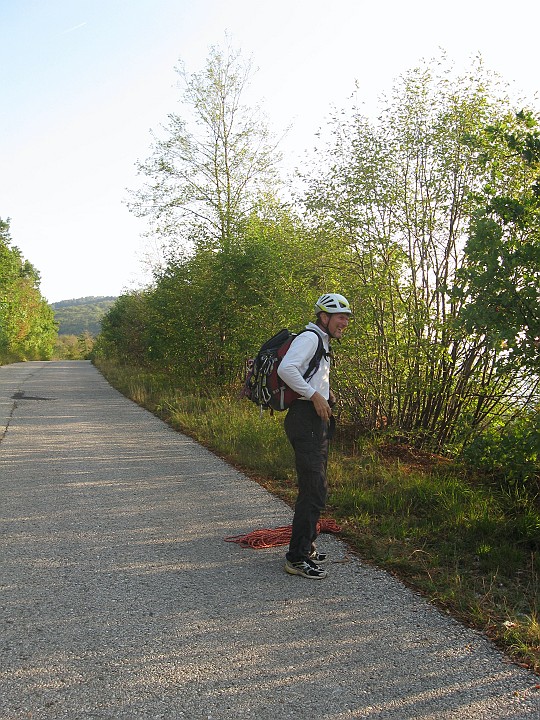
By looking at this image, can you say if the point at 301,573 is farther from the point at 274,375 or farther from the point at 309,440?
the point at 274,375

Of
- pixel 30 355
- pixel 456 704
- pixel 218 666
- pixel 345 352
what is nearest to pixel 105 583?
pixel 218 666

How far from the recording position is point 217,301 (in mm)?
14930

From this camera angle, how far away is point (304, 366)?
4758 millimetres

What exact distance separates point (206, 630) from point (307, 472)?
141cm

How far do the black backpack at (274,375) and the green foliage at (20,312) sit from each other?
3330cm

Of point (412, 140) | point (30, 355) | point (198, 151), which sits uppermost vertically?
point (198, 151)

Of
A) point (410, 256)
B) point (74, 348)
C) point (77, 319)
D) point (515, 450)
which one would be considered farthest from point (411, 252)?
point (77, 319)

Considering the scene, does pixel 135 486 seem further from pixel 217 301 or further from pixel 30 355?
pixel 30 355

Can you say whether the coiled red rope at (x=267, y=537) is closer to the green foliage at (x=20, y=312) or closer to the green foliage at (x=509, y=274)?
the green foliage at (x=509, y=274)

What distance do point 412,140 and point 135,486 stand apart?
6.04 metres

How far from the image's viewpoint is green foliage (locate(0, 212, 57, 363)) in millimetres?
38438

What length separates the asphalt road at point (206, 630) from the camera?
10.0 feet

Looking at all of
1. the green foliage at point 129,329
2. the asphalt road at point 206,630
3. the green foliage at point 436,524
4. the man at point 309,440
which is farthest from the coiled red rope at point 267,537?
the green foliage at point 129,329

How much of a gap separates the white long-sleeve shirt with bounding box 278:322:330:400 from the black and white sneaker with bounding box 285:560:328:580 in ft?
4.04
